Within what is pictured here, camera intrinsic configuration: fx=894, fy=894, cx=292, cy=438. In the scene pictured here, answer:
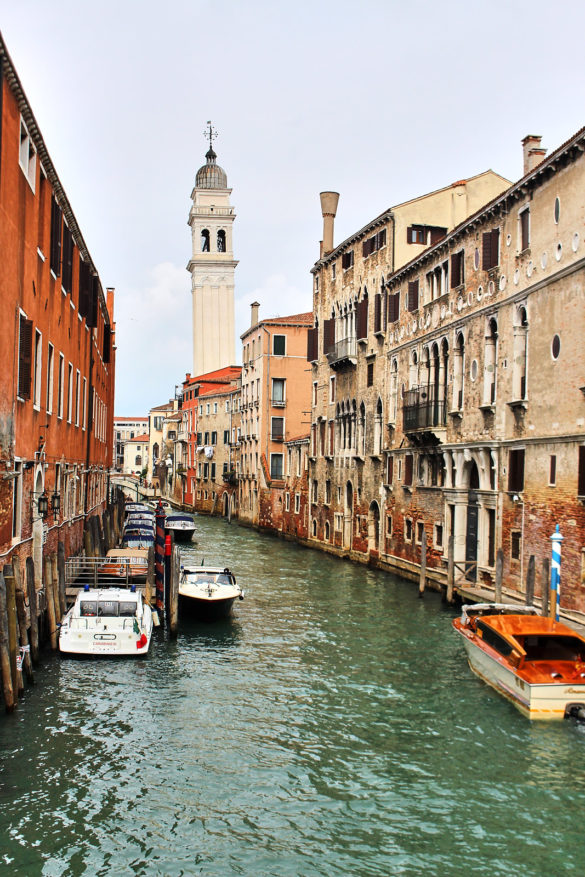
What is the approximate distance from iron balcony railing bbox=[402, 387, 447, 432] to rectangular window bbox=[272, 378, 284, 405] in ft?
77.9

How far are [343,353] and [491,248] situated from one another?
45.2 feet

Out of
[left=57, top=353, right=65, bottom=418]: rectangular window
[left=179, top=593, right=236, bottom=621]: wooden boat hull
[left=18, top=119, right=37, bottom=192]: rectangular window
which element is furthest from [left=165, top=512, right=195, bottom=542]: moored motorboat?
[left=18, top=119, right=37, bottom=192]: rectangular window

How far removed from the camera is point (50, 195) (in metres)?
17.7

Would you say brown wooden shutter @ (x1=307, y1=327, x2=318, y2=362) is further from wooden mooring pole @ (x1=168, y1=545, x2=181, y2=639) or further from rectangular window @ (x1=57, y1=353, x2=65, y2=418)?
wooden mooring pole @ (x1=168, y1=545, x2=181, y2=639)

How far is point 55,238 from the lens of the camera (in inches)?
717

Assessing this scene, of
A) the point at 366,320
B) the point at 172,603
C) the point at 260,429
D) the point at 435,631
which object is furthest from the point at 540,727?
the point at 260,429

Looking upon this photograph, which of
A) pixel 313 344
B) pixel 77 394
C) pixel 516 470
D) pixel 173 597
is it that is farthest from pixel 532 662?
pixel 313 344

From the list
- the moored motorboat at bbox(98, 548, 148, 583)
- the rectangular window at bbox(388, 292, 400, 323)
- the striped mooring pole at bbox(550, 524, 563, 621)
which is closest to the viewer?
the striped mooring pole at bbox(550, 524, 563, 621)

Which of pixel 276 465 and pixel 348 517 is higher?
pixel 276 465

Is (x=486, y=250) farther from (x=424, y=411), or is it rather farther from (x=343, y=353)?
(x=343, y=353)

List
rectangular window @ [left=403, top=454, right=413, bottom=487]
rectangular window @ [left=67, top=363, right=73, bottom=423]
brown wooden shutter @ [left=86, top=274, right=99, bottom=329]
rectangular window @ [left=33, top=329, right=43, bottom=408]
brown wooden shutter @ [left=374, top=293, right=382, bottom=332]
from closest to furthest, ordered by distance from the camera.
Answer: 1. rectangular window @ [left=33, top=329, right=43, bottom=408]
2. rectangular window @ [left=67, top=363, right=73, bottom=423]
3. brown wooden shutter @ [left=86, top=274, right=99, bottom=329]
4. rectangular window @ [left=403, top=454, right=413, bottom=487]
5. brown wooden shutter @ [left=374, top=293, right=382, bottom=332]

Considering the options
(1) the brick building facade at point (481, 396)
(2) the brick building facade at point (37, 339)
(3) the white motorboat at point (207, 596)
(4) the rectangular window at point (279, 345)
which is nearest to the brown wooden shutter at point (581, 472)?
(1) the brick building facade at point (481, 396)

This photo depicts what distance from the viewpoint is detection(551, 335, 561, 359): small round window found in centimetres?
1939

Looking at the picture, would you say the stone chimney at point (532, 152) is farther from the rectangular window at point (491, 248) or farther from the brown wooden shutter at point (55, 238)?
the brown wooden shutter at point (55, 238)
